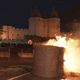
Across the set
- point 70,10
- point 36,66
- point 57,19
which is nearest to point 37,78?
point 36,66

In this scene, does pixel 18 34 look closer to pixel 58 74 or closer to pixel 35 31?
pixel 35 31

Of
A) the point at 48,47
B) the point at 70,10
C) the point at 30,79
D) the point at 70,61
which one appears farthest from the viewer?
the point at 70,10

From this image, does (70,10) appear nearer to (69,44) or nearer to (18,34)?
(18,34)

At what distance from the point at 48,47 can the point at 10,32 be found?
12549 centimetres

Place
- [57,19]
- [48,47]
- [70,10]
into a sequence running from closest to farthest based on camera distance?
[48,47], [70,10], [57,19]

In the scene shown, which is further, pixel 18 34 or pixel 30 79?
pixel 18 34

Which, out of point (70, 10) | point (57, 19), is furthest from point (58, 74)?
point (57, 19)

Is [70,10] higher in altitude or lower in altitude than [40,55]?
higher

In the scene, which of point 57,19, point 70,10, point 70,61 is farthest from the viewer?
point 57,19

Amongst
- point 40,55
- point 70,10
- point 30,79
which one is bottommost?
point 30,79

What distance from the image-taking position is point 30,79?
42.5 ft

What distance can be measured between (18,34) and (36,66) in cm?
13143

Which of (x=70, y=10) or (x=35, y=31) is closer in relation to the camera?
(x=70, y=10)

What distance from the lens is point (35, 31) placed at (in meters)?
146
